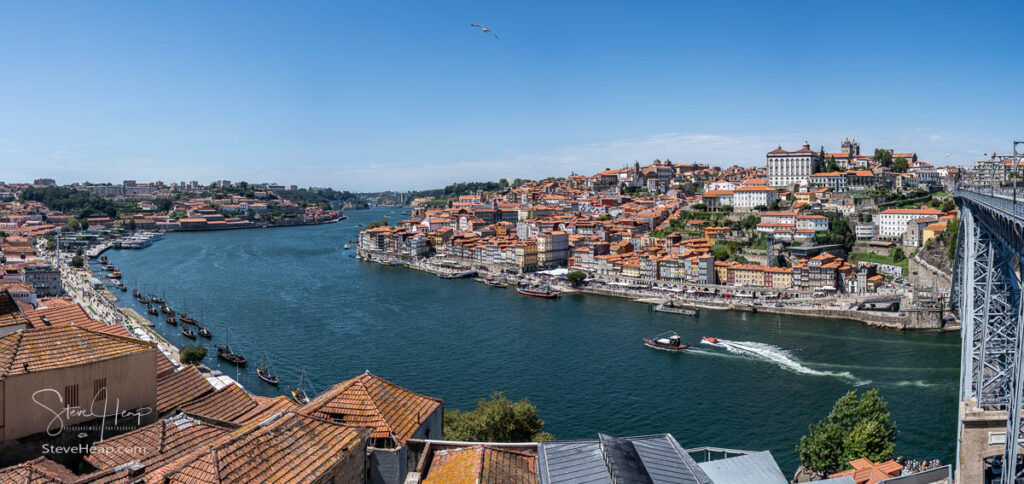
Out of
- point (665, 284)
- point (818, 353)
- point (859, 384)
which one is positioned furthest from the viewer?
point (665, 284)

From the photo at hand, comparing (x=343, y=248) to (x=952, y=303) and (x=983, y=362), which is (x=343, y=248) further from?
(x=983, y=362)

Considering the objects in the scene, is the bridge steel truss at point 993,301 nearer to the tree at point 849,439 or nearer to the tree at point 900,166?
the tree at point 849,439

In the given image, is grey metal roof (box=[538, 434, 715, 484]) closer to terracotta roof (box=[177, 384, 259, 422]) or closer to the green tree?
terracotta roof (box=[177, 384, 259, 422])

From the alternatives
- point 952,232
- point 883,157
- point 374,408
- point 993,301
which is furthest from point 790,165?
point 374,408

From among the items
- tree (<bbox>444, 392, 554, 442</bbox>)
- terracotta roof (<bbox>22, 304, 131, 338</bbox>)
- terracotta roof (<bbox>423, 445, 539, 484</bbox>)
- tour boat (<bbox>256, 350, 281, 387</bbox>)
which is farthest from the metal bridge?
tour boat (<bbox>256, 350, 281, 387</bbox>)

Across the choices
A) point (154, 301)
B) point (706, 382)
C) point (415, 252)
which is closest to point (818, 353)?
point (706, 382)

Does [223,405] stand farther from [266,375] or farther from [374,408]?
[266,375]
